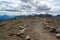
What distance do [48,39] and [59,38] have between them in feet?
4.42

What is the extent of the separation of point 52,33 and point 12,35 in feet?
17.0

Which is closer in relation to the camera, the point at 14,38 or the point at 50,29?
the point at 14,38

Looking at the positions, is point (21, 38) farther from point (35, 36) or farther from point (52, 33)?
point (52, 33)

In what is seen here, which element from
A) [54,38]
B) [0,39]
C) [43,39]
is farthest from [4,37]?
[54,38]

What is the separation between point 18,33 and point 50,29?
4.91 m

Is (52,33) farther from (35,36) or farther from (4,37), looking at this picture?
(4,37)

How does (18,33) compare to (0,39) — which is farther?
(18,33)

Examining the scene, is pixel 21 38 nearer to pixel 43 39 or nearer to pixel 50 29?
pixel 43 39

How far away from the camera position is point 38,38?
51.2 ft

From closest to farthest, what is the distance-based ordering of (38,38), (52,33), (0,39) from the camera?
(0,39), (38,38), (52,33)

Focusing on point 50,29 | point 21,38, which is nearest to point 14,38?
point 21,38

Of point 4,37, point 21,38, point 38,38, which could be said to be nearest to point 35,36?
point 38,38

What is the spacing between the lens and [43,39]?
15469 mm

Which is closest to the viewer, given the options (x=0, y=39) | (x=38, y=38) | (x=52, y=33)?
(x=0, y=39)
